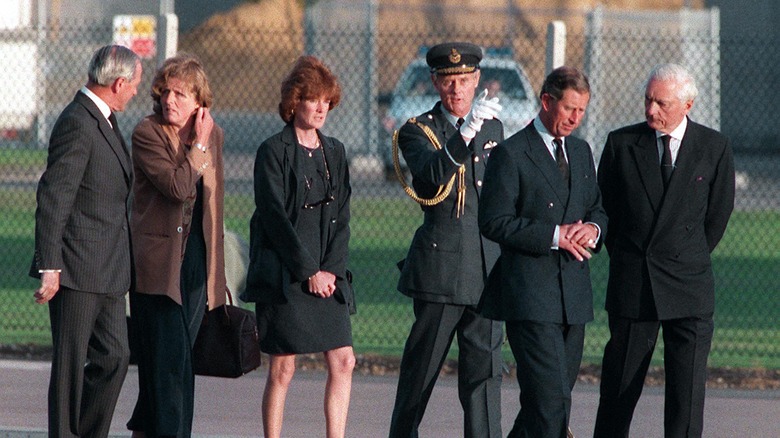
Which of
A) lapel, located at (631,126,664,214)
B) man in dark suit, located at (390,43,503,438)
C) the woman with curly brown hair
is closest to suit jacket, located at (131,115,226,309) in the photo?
the woman with curly brown hair

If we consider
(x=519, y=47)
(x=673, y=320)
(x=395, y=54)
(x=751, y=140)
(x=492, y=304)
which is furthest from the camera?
(x=519, y=47)

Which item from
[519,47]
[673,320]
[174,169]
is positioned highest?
[519,47]

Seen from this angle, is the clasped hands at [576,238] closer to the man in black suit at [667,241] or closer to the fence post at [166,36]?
the man in black suit at [667,241]

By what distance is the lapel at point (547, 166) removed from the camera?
5543 mm

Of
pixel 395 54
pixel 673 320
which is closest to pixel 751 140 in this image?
pixel 395 54

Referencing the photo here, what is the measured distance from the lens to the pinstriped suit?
221 inches

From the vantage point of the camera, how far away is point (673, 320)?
6.04m

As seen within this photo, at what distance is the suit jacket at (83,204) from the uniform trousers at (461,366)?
136cm

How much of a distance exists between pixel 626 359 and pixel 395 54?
2346cm

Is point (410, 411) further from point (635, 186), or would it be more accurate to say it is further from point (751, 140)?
point (751, 140)

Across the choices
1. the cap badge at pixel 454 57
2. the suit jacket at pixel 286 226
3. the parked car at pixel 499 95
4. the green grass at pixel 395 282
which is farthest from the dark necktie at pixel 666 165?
Answer: the parked car at pixel 499 95

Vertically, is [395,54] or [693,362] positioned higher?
[395,54]

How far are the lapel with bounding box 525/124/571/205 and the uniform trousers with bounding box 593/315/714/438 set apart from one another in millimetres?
849

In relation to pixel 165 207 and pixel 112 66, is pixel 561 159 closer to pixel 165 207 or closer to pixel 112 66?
pixel 165 207
